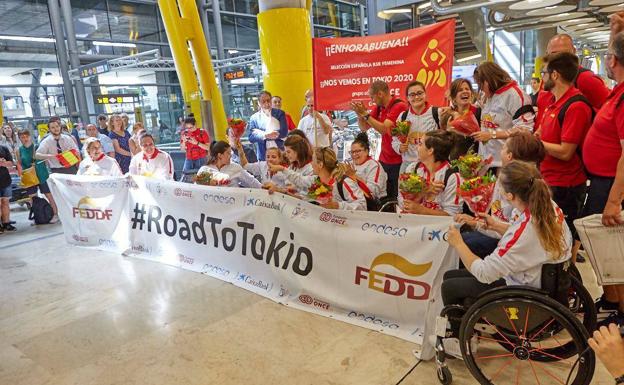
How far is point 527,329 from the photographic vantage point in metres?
2.35

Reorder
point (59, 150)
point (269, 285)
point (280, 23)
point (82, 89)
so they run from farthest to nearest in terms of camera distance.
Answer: point (82, 89) → point (59, 150) → point (280, 23) → point (269, 285)

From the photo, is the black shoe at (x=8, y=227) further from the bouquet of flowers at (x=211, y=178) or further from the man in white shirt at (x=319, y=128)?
the man in white shirt at (x=319, y=128)

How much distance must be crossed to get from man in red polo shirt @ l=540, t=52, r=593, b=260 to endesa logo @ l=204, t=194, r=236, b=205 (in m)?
2.66

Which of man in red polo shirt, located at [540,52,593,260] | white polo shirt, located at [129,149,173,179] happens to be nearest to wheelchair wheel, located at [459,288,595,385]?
man in red polo shirt, located at [540,52,593,260]

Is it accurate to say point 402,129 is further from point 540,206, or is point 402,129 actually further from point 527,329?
point 527,329

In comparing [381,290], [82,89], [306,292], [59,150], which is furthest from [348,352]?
[82,89]

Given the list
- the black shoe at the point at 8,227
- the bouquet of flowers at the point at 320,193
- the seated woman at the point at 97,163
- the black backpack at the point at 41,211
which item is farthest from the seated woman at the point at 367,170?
the black shoe at the point at 8,227

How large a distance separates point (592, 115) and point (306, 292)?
2468 mm

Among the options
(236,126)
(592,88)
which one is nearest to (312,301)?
(592,88)

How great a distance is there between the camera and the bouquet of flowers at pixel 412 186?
3.06 m

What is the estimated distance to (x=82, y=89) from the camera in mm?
14109

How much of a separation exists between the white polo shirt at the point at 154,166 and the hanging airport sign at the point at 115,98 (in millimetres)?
10041

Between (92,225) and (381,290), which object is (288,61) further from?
(381,290)

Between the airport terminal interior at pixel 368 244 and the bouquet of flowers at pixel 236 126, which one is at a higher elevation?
the bouquet of flowers at pixel 236 126
